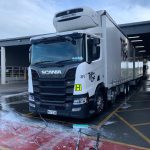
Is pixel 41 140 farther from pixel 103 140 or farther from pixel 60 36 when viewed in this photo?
pixel 60 36

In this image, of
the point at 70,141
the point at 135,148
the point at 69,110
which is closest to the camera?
the point at 135,148

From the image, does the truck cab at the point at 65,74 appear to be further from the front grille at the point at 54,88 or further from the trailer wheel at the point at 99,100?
the trailer wheel at the point at 99,100

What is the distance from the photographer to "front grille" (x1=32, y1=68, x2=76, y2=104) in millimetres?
8102

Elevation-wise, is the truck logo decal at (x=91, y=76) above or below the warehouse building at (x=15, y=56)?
below

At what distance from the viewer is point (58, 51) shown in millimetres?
8562

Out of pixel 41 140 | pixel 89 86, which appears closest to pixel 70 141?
pixel 41 140

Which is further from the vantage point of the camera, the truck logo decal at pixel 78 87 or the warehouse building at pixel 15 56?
the warehouse building at pixel 15 56

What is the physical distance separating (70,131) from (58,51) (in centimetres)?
269

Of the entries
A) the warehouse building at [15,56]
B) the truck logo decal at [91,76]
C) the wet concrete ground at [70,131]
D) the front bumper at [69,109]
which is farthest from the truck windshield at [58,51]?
the warehouse building at [15,56]

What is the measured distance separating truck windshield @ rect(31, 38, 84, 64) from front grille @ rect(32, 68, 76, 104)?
511 mm

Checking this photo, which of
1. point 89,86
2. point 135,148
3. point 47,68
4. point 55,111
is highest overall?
point 47,68

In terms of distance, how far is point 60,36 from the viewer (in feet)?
28.1

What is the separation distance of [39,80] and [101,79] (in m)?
2.36

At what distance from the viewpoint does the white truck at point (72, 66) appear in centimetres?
810
